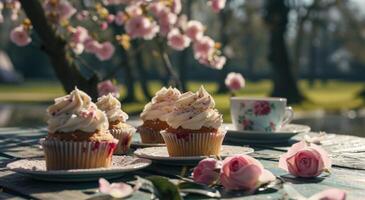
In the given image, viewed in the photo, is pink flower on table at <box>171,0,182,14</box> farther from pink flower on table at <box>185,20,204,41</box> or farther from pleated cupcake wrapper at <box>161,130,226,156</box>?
pleated cupcake wrapper at <box>161,130,226,156</box>

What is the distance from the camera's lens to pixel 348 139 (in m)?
3.97

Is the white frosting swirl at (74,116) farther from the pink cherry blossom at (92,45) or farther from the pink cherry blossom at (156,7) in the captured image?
the pink cherry blossom at (92,45)

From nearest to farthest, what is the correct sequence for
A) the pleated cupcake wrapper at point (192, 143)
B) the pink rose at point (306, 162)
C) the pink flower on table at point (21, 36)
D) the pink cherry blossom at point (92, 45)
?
the pink rose at point (306, 162) < the pleated cupcake wrapper at point (192, 143) < the pink flower on table at point (21, 36) < the pink cherry blossom at point (92, 45)

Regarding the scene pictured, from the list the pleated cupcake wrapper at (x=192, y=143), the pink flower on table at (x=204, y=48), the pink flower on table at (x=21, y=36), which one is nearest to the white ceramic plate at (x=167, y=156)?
the pleated cupcake wrapper at (x=192, y=143)

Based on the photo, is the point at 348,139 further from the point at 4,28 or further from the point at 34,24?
the point at 4,28

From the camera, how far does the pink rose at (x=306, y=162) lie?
8.05ft

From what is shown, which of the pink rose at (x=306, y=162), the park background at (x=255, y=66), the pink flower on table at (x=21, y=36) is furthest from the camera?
the park background at (x=255, y=66)

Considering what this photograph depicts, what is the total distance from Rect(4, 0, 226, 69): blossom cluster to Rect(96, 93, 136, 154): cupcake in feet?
11.9

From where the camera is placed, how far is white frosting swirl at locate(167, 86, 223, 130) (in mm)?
2846

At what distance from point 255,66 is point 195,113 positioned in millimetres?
→ 76300

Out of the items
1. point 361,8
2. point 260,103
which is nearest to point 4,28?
point 361,8

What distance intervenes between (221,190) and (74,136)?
2.20 ft

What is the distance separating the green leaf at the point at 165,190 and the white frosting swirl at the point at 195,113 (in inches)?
33.2

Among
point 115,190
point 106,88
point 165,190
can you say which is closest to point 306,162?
point 165,190
